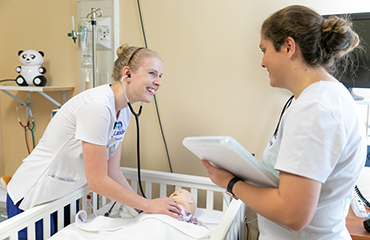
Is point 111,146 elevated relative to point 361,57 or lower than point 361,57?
lower

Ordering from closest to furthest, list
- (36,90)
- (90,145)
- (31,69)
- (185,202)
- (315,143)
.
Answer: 1. (315,143)
2. (90,145)
3. (185,202)
4. (36,90)
5. (31,69)

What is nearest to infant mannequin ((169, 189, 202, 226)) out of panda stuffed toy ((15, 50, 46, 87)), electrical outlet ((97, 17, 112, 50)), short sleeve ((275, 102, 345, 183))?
short sleeve ((275, 102, 345, 183))

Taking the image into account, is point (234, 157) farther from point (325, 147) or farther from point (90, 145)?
point (90, 145)

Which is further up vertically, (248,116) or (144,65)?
(144,65)

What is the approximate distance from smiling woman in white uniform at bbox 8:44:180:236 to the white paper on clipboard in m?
0.56

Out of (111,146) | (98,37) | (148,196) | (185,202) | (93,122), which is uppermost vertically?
(98,37)

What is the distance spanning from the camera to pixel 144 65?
1.45 m

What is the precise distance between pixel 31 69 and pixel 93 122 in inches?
48.5

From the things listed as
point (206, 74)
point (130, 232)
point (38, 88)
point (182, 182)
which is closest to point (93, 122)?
point (130, 232)

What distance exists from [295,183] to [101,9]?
189 centimetres

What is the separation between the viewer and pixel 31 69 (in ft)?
7.14

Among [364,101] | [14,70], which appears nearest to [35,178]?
[14,70]

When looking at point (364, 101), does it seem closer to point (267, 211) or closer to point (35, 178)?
point (267, 211)

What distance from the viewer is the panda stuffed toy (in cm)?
215
